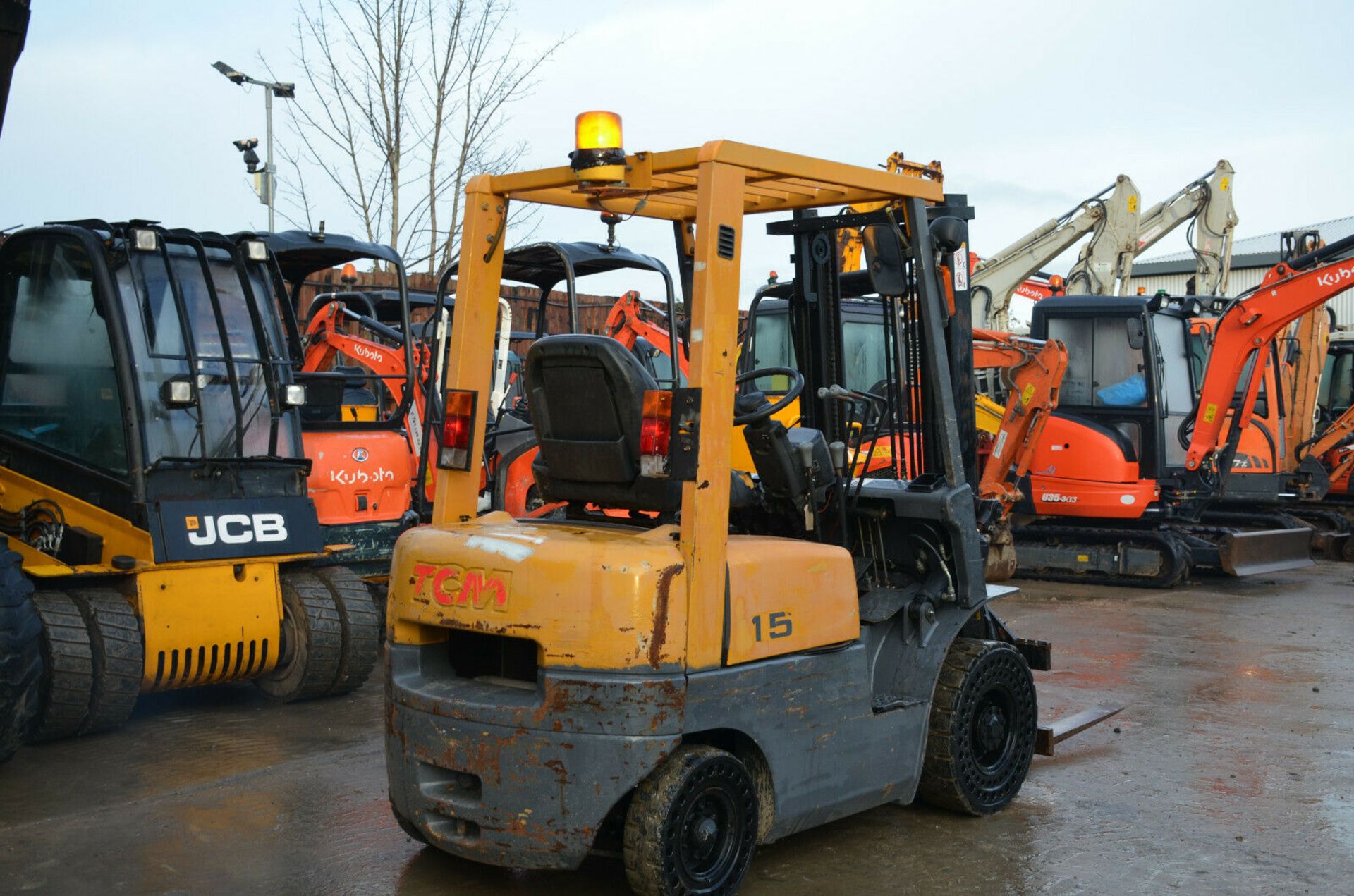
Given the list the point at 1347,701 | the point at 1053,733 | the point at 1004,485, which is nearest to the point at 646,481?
the point at 1053,733

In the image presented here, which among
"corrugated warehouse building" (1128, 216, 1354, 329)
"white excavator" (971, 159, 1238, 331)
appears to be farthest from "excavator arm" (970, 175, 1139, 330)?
"corrugated warehouse building" (1128, 216, 1354, 329)

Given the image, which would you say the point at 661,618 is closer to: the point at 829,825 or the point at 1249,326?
the point at 829,825

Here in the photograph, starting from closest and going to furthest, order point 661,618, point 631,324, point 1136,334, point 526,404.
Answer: point 661,618 → point 526,404 → point 631,324 → point 1136,334

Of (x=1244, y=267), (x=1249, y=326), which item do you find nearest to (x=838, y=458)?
(x=1249, y=326)

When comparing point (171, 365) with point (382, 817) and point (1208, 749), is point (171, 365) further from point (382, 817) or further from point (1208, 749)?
point (1208, 749)

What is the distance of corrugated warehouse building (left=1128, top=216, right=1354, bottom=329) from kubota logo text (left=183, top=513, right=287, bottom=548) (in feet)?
120

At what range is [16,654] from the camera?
589 centimetres

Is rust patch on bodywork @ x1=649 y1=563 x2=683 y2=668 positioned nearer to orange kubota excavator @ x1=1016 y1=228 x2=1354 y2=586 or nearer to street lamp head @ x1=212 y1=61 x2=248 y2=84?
orange kubota excavator @ x1=1016 y1=228 x2=1354 y2=586

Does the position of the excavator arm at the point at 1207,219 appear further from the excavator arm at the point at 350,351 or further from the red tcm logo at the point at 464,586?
the red tcm logo at the point at 464,586

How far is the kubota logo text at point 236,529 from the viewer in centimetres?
692

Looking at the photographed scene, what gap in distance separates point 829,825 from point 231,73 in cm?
1465

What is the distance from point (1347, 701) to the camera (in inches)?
316

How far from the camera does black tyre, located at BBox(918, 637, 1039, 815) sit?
17.6 ft

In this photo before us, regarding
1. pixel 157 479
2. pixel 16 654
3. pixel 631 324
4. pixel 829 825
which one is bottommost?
pixel 829 825
